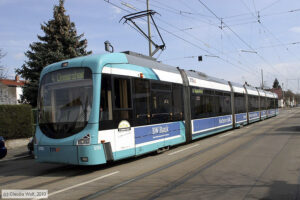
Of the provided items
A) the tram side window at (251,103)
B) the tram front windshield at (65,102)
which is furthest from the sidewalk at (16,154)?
the tram side window at (251,103)

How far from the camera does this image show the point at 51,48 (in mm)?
25297

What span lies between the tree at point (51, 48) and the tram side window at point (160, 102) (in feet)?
53.5

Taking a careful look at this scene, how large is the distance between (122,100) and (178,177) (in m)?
2.64

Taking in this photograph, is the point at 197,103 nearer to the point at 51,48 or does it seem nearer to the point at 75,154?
the point at 75,154

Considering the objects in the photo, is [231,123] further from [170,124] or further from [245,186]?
[245,186]

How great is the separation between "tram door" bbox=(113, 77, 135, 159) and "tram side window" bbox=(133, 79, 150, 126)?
32 cm

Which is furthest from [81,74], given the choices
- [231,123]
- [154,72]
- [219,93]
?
[231,123]

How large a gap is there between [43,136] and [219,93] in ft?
35.7

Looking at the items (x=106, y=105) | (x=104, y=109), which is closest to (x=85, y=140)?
(x=104, y=109)

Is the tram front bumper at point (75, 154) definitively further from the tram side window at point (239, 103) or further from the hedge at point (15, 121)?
the tram side window at point (239, 103)

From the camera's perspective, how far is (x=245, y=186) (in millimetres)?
5500

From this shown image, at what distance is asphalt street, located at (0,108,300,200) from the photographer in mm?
5207

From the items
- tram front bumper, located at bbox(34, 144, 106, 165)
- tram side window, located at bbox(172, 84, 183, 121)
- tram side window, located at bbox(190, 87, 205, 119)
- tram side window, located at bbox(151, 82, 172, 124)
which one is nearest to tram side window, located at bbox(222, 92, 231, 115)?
tram side window, located at bbox(190, 87, 205, 119)

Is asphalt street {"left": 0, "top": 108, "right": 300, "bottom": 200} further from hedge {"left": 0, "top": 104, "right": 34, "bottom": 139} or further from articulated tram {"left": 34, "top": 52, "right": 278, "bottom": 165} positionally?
hedge {"left": 0, "top": 104, "right": 34, "bottom": 139}
